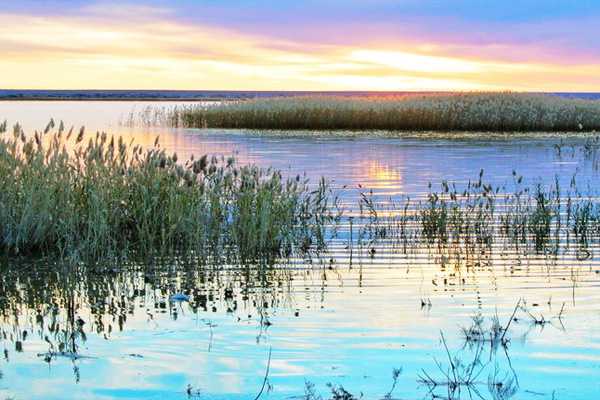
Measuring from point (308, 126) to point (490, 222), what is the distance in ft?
104

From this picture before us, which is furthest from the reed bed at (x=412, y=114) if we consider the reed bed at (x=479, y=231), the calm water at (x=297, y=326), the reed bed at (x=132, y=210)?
the calm water at (x=297, y=326)

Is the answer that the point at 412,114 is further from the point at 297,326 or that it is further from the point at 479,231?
the point at 297,326

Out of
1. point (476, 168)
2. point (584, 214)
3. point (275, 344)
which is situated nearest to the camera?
point (275, 344)

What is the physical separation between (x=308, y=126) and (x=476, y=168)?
20.7 m

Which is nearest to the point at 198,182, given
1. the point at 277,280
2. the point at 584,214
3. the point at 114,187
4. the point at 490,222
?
the point at 114,187

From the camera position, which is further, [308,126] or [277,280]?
[308,126]

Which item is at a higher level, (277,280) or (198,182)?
(198,182)

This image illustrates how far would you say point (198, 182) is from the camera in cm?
1209

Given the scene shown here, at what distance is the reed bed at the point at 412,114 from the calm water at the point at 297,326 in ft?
107

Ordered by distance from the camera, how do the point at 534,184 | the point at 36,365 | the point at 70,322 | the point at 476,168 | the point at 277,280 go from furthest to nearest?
the point at 476,168 → the point at 534,184 → the point at 277,280 → the point at 70,322 → the point at 36,365

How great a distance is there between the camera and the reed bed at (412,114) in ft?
141

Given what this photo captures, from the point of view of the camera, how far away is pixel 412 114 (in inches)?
1754

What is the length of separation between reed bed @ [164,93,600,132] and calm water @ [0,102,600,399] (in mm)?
32566

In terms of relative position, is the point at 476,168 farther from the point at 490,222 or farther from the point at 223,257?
the point at 223,257
